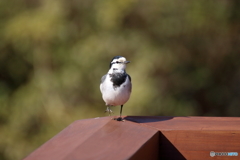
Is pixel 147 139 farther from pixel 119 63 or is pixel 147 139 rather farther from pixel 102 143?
pixel 119 63

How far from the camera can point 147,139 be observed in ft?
Result: 5.56

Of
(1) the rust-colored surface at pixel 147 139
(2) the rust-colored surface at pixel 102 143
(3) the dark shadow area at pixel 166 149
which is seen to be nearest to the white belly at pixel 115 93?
Answer: (1) the rust-colored surface at pixel 147 139

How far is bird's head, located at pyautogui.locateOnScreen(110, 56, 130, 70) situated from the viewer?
3.10 metres

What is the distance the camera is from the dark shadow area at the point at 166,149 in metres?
1.91

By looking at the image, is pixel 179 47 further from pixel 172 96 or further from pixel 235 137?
pixel 235 137

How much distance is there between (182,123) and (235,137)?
0.30 metres

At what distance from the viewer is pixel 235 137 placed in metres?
1.90

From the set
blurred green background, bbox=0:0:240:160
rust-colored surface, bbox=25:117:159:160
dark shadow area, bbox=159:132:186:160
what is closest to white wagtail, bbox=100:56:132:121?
rust-colored surface, bbox=25:117:159:160

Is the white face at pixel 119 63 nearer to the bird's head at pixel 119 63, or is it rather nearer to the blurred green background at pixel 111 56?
the bird's head at pixel 119 63

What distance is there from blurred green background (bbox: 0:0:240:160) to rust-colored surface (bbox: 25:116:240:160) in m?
3.51

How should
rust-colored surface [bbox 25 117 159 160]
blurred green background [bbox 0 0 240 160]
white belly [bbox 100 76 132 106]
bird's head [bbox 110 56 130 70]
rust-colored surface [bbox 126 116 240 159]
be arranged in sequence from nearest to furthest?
rust-colored surface [bbox 25 117 159 160] → rust-colored surface [bbox 126 116 240 159] → white belly [bbox 100 76 132 106] → bird's head [bbox 110 56 130 70] → blurred green background [bbox 0 0 240 160]

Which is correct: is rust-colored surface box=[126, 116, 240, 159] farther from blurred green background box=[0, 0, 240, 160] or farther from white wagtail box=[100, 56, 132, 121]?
blurred green background box=[0, 0, 240, 160]

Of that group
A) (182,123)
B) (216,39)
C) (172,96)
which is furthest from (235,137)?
(216,39)

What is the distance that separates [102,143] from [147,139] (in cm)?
20
